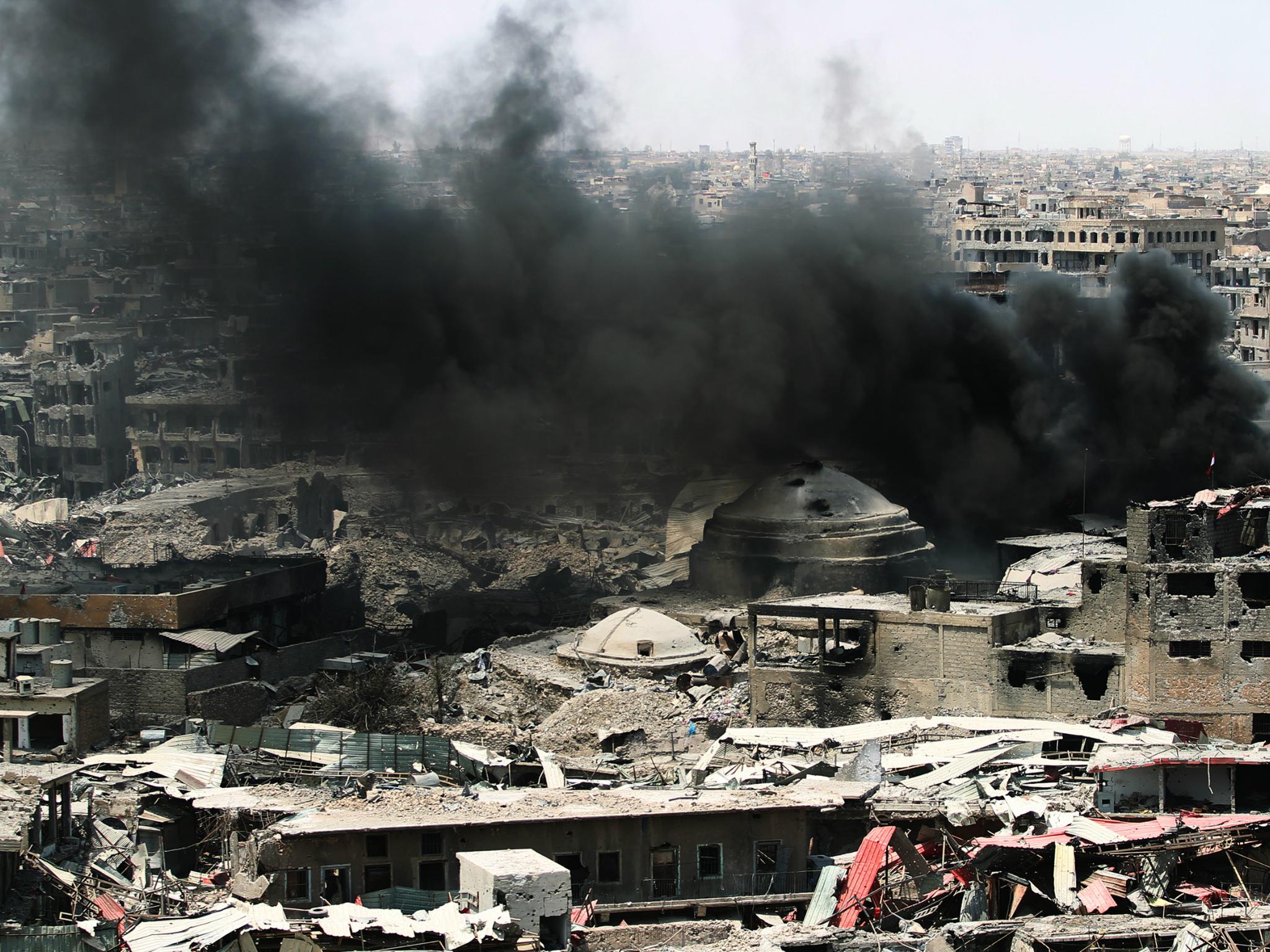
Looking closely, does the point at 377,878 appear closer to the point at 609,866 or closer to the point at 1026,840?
the point at 609,866

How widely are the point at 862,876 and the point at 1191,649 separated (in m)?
10.3

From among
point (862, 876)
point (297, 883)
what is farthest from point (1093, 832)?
point (297, 883)

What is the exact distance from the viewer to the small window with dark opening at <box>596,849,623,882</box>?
26.1 m

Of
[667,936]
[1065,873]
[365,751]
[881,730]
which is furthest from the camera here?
[881,730]

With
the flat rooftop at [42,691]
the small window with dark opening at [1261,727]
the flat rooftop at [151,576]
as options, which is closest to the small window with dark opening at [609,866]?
the flat rooftop at [42,691]

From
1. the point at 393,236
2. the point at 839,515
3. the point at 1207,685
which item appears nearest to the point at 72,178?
the point at 393,236

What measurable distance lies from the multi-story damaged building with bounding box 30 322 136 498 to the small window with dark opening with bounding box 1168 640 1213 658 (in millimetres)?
37058

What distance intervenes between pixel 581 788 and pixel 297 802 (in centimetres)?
364

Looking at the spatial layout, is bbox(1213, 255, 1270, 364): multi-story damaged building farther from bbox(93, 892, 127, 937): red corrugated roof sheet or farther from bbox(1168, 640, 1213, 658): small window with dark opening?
bbox(93, 892, 127, 937): red corrugated roof sheet

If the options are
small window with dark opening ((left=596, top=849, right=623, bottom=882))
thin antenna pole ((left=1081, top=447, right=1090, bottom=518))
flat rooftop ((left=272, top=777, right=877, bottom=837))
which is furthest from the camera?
thin antenna pole ((left=1081, top=447, right=1090, bottom=518))

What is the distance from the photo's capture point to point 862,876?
84.5ft

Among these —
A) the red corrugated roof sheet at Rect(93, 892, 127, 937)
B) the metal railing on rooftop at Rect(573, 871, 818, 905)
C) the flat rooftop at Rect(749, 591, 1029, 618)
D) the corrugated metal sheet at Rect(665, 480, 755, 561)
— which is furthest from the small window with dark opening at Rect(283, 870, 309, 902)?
the corrugated metal sheet at Rect(665, 480, 755, 561)

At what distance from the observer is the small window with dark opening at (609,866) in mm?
26125

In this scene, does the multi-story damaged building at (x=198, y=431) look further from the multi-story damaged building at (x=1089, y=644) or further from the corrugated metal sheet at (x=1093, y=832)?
Answer: the corrugated metal sheet at (x=1093, y=832)
